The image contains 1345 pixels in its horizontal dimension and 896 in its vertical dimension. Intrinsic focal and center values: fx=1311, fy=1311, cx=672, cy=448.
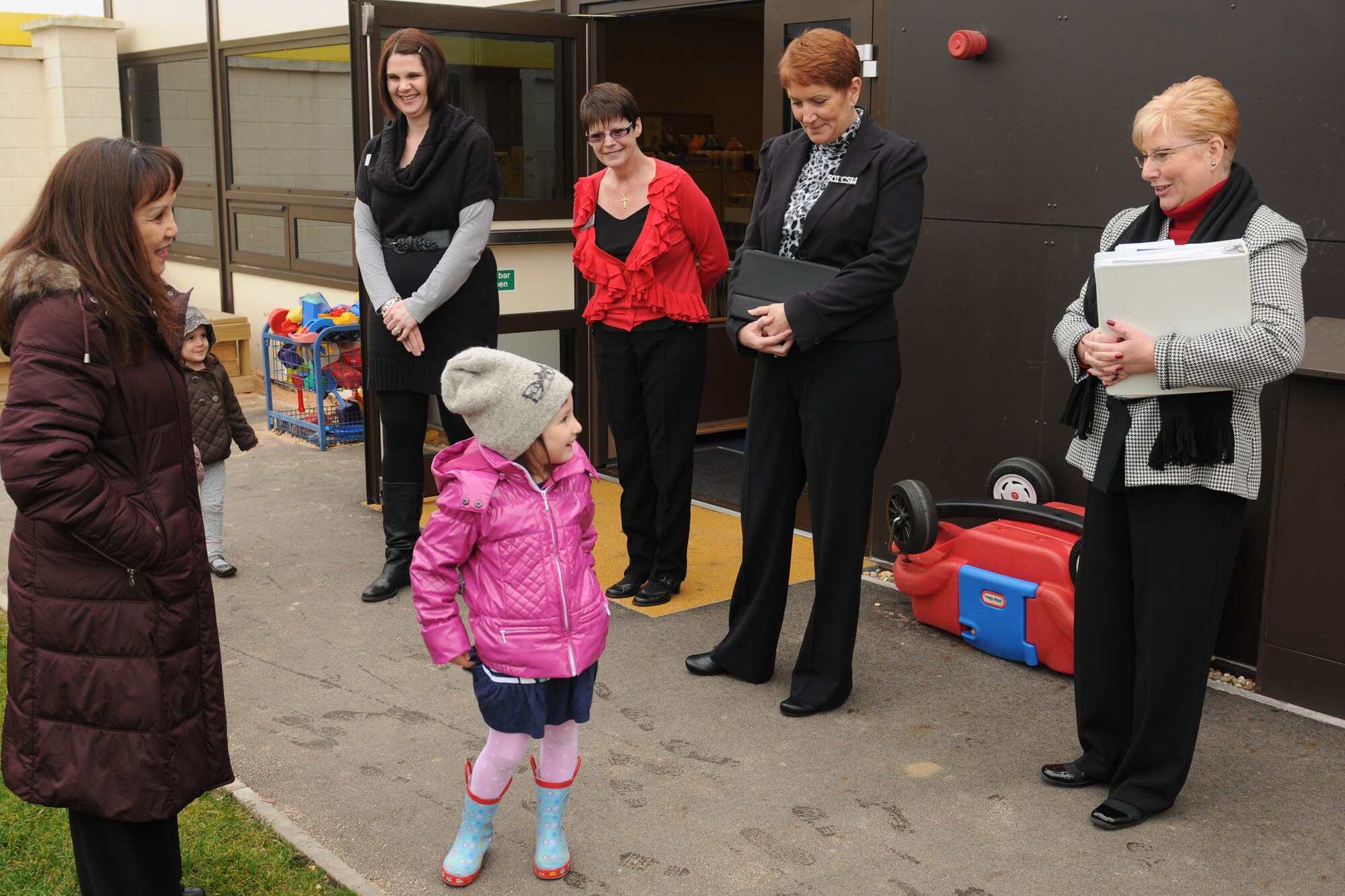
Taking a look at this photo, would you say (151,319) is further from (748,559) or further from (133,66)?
(133,66)

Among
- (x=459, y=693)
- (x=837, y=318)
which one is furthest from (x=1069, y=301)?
(x=459, y=693)

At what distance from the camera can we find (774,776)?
370cm

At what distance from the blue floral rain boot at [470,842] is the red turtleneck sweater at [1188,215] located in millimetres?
2112

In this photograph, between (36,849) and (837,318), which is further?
(837,318)

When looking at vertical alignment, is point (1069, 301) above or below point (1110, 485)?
above

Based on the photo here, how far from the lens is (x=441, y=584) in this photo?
9.34 ft

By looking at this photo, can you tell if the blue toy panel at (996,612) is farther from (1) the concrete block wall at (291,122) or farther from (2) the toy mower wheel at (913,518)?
(1) the concrete block wall at (291,122)

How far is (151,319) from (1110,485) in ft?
7.51

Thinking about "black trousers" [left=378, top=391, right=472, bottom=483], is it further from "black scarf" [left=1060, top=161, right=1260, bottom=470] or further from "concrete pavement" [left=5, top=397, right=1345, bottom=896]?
"black scarf" [left=1060, top=161, right=1260, bottom=470]

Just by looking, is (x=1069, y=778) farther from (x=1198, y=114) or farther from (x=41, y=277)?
(x=41, y=277)

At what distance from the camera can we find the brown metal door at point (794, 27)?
5.32 metres

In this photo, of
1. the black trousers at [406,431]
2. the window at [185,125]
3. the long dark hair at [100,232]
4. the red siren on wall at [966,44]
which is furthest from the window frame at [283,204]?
the long dark hair at [100,232]

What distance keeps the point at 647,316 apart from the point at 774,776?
198 centimetres

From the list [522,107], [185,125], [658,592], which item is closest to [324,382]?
[522,107]
